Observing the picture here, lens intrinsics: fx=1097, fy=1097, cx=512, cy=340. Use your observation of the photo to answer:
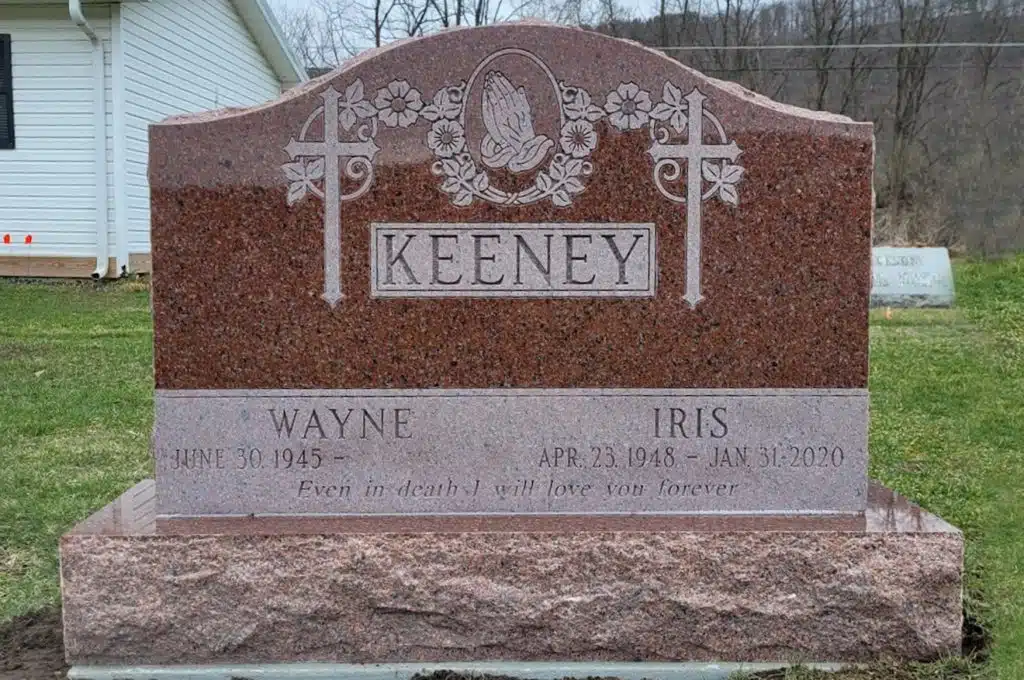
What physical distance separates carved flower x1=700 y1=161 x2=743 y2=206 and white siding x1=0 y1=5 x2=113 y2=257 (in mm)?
11889

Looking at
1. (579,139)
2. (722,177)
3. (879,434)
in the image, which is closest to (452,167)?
(579,139)

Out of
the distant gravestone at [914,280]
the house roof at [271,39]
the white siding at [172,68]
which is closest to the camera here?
the distant gravestone at [914,280]

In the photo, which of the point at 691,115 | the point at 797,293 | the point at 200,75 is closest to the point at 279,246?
the point at 691,115

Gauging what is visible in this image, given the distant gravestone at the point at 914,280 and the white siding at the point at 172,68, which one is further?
the white siding at the point at 172,68

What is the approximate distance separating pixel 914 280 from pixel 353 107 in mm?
11487

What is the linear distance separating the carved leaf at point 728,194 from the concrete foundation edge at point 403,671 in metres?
1.43

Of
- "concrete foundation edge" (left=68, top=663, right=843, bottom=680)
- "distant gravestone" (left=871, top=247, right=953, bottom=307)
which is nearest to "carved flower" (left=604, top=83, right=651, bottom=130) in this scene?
"concrete foundation edge" (left=68, top=663, right=843, bottom=680)

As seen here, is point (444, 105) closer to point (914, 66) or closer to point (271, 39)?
point (271, 39)

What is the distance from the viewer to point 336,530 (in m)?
3.30

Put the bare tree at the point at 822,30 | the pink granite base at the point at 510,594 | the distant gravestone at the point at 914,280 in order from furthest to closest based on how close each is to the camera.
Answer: the bare tree at the point at 822,30, the distant gravestone at the point at 914,280, the pink granite base at the point at 510,594

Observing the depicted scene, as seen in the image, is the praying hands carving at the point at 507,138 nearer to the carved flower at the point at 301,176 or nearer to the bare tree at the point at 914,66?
the carved flower at the point at 301,176

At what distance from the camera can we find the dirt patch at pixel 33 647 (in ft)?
10.9

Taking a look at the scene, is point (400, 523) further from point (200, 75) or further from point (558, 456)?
point (200, 75)

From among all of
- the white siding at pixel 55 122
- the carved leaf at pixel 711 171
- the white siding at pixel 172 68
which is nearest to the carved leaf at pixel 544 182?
the carved leaf at pixel 711 171
